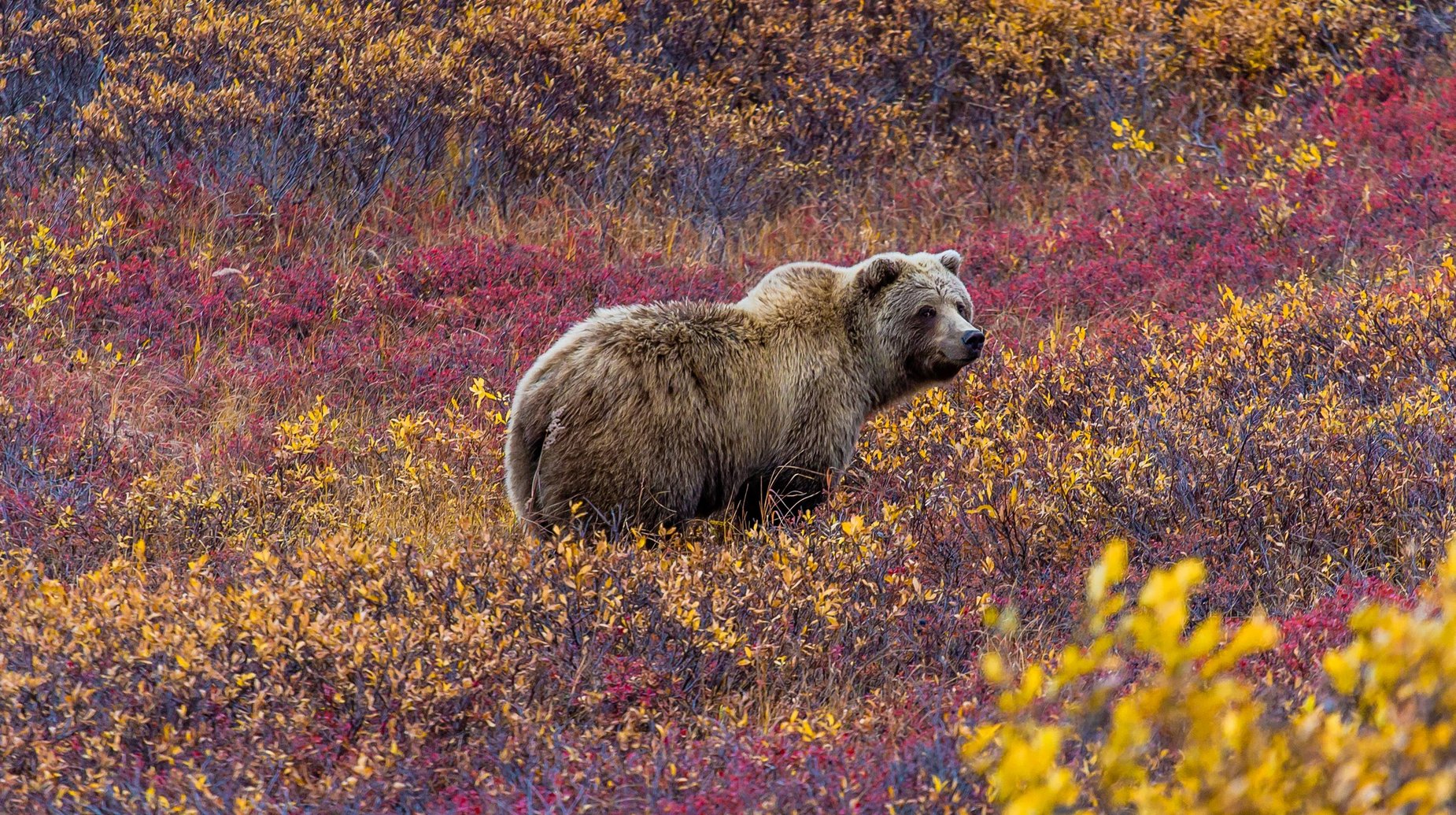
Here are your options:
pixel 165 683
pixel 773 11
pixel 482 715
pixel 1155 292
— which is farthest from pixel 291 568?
pixel 773 11

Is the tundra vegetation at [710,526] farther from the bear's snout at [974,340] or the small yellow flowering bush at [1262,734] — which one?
the bear's snout at [974,340]

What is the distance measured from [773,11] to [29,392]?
7541 mm

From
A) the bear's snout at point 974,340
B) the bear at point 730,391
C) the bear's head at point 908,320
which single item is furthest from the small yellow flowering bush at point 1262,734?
the bear's head at point 908,320

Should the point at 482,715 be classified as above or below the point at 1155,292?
above

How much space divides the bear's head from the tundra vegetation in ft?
1.47

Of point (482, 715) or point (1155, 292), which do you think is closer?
point (482, 715)

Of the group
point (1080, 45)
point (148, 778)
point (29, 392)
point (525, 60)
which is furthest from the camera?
point (1080, 45)

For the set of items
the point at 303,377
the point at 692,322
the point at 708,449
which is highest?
the point at 692,322

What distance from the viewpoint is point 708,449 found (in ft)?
18.2

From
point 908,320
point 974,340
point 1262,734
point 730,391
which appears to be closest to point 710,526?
point 730,391

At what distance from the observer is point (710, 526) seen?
5695mm

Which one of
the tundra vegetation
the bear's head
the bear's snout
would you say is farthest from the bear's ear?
the tundra vegetation

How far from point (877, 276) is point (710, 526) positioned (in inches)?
57.8

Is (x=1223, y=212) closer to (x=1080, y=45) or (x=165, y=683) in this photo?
(x=1080, y=45)
